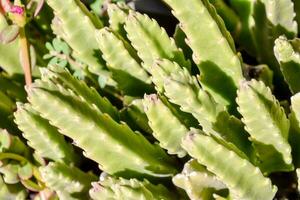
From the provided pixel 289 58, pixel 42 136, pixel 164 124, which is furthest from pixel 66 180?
pixel 289 58

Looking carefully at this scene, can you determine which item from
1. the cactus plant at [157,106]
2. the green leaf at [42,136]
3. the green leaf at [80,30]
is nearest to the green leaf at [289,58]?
the cactus plant at [157,106]

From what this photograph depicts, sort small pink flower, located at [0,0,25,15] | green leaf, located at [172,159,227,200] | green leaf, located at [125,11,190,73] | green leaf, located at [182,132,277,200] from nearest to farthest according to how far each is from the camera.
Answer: green leaf, located at [182,132,277,200] < green leaf, located at [172,159,227,200] < green leaf, located at [125,11,190,73] < small pink flower, located at [0,0,25,15]

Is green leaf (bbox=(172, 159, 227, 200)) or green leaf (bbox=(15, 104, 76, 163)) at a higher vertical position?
green leaf (bbox=(15, 104, 76, 163))

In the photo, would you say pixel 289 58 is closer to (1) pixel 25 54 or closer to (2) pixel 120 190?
(2) pixel 120 190

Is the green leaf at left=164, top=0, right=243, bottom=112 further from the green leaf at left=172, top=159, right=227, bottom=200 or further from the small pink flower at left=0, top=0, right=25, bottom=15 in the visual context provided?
the small pink flower at left=0, top=0, right=25, bottom=15

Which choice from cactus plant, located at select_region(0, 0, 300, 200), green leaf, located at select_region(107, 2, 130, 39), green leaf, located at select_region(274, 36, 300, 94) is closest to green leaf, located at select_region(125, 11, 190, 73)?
cactus plant, located at select_region(0, 0, 300, 200)

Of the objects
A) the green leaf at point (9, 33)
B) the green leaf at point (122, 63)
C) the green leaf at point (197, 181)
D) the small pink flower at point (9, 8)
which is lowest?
the green leaf at point (197, 181)

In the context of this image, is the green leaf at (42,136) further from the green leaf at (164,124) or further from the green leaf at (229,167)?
the green leaf at (229,167)

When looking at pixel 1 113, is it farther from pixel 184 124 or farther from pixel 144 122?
pixel 184 124

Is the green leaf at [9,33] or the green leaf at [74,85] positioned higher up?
the green leaf at [9,33]
